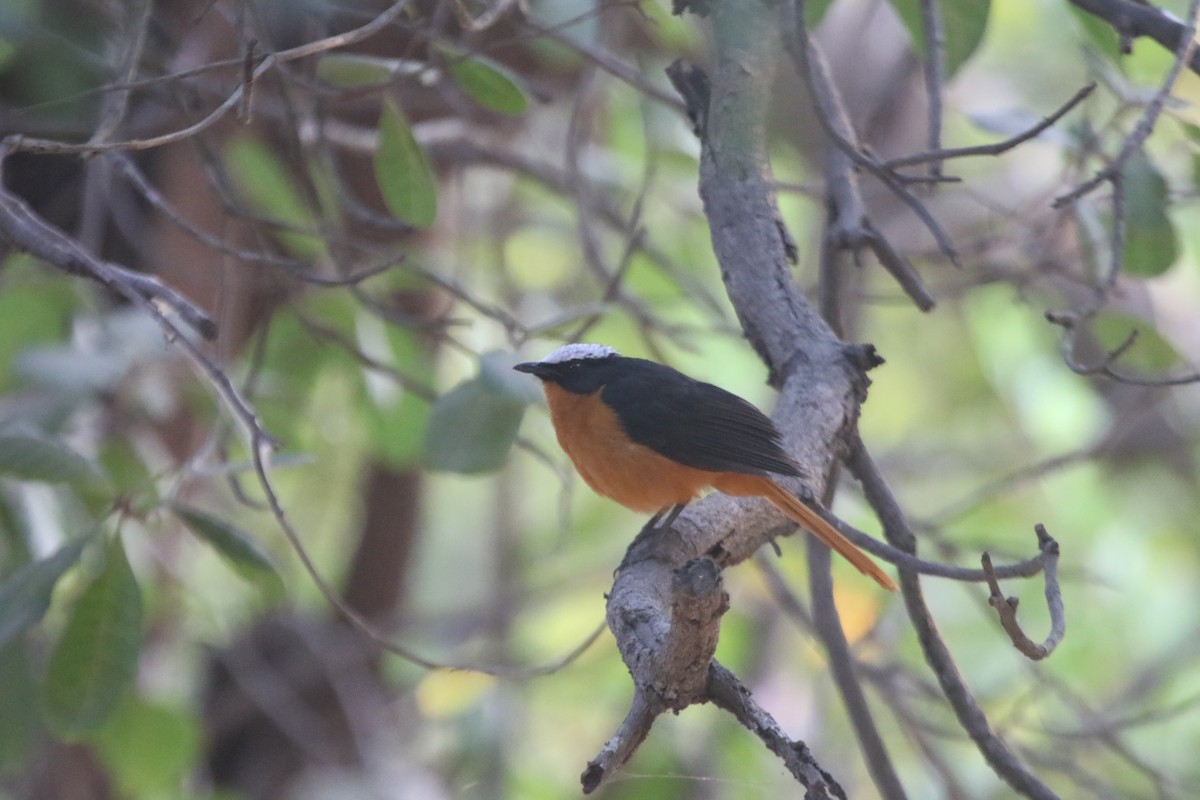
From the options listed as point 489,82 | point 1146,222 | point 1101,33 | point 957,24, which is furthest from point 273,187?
point 1146,222

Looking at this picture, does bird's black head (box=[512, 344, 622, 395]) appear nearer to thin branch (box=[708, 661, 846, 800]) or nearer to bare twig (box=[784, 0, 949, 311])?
bare twig (box=[784, 0, 949, 311])

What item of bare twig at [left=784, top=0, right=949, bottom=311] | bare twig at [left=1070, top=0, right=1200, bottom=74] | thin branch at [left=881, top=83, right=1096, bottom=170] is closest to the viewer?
thin branch at [left=881, top=83, right=1096, bottom=170]

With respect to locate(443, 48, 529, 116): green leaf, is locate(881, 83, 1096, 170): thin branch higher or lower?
higher

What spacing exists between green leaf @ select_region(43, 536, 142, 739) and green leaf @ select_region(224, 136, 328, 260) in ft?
4.94

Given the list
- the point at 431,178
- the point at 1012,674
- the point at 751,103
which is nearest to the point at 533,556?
the point at 1012,674

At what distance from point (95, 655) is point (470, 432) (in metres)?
1.06

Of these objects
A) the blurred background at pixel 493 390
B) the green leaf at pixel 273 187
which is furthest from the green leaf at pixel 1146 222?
the green leaf at pixel 273 187

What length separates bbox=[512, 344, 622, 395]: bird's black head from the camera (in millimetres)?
3404

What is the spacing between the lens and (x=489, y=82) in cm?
286

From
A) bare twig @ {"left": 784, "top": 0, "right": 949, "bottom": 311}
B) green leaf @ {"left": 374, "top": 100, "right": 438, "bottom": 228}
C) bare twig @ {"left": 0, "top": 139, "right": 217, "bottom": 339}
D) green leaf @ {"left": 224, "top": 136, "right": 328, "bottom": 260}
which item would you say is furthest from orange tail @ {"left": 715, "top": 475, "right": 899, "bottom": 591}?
green leaf @ {"left": 224, "top": 136, "right": 328, "bottom": 260}

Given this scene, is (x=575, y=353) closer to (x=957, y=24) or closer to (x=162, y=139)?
(x=957, y=24)

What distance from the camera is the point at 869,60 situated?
5918mm

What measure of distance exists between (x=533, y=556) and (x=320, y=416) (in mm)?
1617

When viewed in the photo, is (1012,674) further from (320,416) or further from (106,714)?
(106,714)
